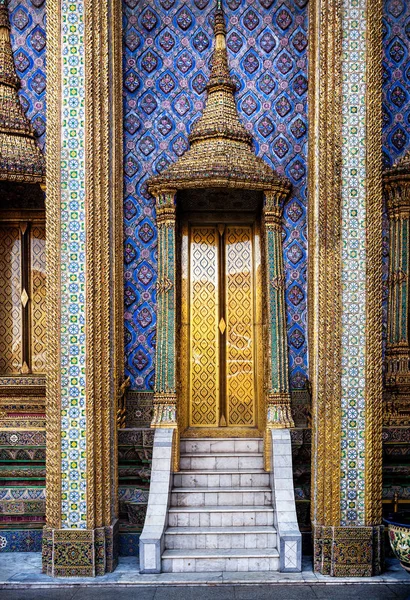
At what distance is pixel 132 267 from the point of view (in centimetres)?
730

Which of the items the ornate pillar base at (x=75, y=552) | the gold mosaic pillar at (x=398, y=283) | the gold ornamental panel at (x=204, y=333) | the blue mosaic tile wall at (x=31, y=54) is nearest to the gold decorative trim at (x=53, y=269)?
the ornate pillar base at (x=75, y=552)

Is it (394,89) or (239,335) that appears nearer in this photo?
Answer: (394,89)

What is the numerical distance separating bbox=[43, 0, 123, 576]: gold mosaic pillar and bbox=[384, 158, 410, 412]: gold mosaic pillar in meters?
3.17

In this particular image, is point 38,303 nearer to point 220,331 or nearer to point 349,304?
point 220,331

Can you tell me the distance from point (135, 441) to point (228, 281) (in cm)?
223

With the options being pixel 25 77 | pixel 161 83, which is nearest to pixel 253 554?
pixel 161 83

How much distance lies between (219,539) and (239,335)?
2.46 metres

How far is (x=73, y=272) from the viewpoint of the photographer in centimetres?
604

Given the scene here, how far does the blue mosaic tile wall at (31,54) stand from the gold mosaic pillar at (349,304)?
3.35 meters

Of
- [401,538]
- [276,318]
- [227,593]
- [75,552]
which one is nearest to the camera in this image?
[401,538]

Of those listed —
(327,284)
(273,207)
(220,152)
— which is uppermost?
(220,152)

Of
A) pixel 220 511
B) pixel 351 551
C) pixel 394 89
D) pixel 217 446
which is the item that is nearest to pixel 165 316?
pixel 217 446

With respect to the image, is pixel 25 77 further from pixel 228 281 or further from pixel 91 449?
pixel 91 449

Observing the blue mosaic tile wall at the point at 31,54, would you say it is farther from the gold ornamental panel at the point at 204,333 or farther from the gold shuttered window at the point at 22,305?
the gold ornamental panel at the point at 204,333
